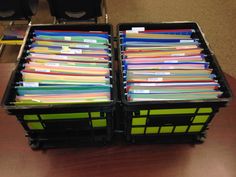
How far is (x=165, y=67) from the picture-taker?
72 cm

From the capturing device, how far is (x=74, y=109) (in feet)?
1.94

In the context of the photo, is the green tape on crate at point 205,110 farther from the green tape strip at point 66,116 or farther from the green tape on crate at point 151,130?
the green tape strip at point 66,116

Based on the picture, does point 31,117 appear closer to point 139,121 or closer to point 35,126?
point 35,126

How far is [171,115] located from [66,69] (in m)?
0.36

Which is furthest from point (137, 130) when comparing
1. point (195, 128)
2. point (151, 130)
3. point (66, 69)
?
point (66, 69)

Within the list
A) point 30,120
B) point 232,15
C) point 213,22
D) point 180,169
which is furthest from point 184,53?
point 232,15

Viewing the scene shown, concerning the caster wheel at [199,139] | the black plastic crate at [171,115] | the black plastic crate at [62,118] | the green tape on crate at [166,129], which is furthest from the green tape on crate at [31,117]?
the caster wheel at [199,139]

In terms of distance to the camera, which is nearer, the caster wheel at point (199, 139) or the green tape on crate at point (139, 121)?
the green tape on crate at point (139, 121)

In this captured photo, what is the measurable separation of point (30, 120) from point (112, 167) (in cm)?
29

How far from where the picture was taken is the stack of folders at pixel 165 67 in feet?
2.13

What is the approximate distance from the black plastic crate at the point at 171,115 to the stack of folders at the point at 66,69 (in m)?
0.07

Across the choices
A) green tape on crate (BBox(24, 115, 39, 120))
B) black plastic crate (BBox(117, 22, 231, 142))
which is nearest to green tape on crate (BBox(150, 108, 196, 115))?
black plastic crate (BBox(117, 22, 231, 142))

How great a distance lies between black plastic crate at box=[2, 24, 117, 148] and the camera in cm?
58

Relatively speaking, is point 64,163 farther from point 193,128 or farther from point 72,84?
point 193,128
